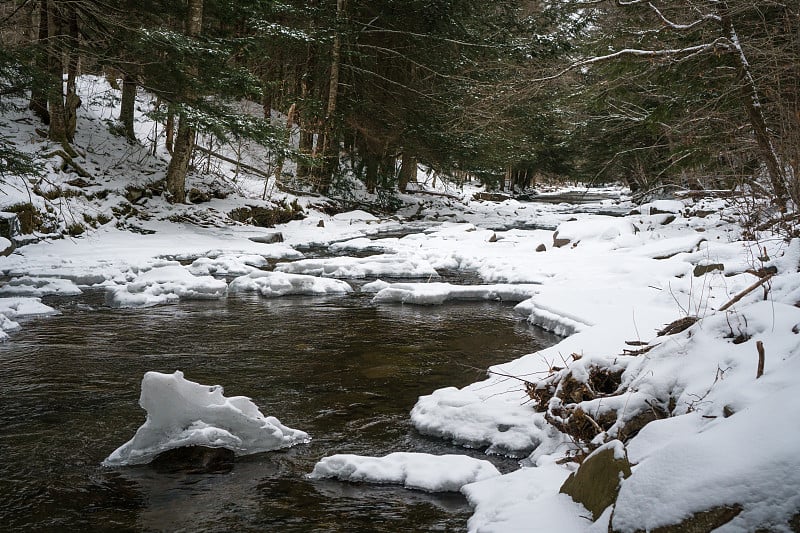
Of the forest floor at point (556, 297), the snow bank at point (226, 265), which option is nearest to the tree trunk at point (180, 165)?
the forest floor at point (556, 297)

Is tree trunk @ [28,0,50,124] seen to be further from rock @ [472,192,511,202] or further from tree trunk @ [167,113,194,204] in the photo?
rock @ [472,192,511,202]

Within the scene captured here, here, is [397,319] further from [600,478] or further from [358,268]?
[600,478]

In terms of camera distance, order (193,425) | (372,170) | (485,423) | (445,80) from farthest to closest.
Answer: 1. (372,170)
2. (445,80)
3. (485,423)
4. (193,425)

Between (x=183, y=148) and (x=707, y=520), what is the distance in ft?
52.7

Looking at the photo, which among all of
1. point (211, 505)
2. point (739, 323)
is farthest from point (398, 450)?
point (739, 323)

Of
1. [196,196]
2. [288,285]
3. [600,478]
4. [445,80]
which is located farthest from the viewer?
[445,80]

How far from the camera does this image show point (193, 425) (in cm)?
412

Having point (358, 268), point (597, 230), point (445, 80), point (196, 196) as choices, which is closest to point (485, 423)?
point (358, 268)

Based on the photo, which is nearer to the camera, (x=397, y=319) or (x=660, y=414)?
(x=660, y=414)

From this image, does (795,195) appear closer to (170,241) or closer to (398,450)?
(398,450)

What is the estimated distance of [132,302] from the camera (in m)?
8.76

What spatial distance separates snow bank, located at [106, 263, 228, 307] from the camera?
8820 millimetres

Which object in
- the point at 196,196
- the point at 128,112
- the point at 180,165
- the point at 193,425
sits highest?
the point at 128,112

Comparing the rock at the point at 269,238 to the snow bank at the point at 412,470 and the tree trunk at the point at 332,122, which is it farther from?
the snow bank at the point at 412,470
